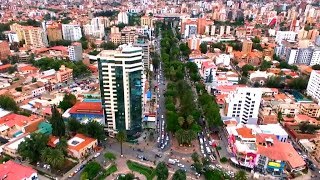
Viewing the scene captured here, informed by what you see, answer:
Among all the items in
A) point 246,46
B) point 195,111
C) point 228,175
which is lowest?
point 228,175

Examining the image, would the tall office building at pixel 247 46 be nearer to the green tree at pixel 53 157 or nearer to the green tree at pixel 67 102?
the green tree at pixel 67 102

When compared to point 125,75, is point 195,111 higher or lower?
lower

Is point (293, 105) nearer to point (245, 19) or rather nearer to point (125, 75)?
point (125, 75)

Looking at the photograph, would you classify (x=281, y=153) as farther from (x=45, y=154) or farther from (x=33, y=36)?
(x=33, y=36)

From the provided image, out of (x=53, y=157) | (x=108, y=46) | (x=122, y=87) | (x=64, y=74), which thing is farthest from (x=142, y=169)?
(x=108, y=46)

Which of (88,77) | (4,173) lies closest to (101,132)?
(4,173)

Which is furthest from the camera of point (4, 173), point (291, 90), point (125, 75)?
point (291, 90)

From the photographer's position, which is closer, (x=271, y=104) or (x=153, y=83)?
(x=271, y=104)
